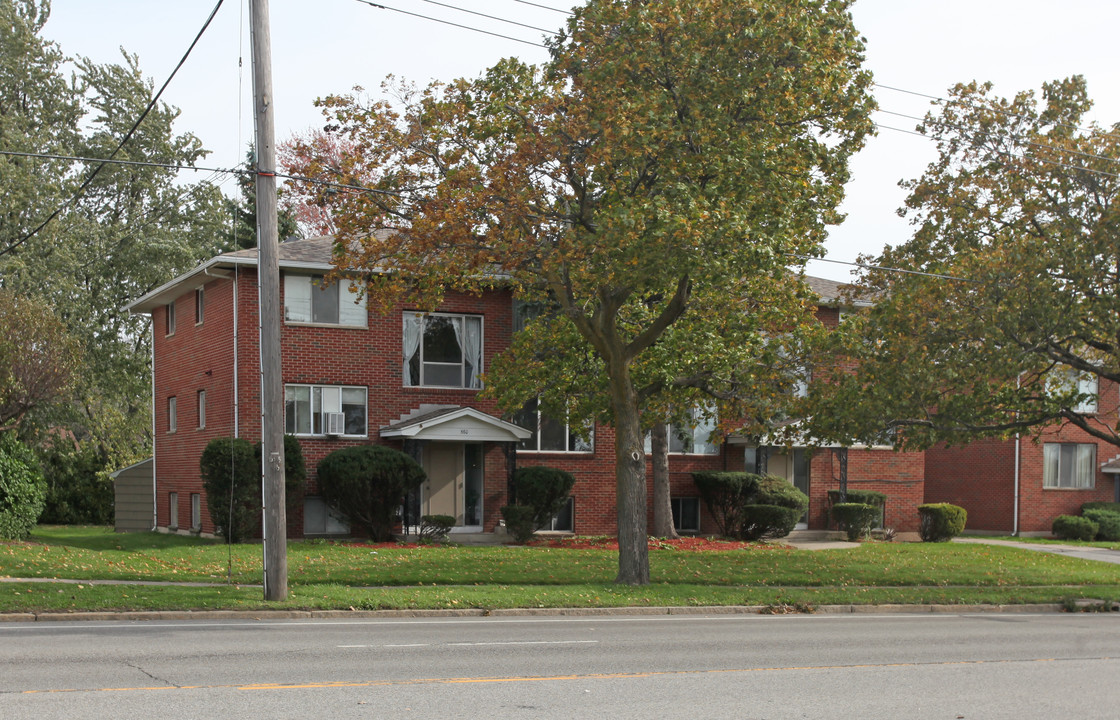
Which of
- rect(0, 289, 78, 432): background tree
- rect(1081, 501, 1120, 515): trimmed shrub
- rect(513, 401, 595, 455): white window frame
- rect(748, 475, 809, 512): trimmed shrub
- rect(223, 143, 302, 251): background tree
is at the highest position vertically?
rect(223, 143, 302, 251): background tree

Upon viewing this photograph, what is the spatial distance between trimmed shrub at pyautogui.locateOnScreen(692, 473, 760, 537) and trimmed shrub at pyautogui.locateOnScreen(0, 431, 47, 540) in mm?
17200

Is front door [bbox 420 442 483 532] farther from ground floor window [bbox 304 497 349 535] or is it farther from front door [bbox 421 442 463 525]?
ground floor window [bbox 304 497 349 535]

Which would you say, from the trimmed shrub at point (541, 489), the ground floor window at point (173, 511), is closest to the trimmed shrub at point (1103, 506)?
the trimmed shrub at point (541, 489)

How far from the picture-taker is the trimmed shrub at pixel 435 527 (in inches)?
1133

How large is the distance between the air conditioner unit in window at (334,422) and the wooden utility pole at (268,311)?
1353 cm

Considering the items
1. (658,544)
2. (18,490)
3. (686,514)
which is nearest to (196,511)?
(18,490)

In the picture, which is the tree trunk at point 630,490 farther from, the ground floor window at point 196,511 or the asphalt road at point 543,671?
the ground floor window at point 196,511

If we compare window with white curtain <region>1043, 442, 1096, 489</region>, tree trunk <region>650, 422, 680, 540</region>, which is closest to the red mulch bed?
tree trunk <region>650, 422, 680, 540</region>

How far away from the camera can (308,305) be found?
2941 cm

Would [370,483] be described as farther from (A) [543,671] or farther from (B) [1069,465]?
(B) [1069,465]

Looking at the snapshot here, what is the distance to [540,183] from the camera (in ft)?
61.9

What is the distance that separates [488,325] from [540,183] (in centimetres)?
1285

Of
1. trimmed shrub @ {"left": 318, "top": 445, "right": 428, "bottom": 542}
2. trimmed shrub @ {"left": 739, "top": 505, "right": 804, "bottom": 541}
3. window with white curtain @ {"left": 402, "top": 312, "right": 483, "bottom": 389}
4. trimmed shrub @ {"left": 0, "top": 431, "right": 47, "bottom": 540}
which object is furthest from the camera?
trimmed shrub @ {"left": 739, "top": 505, "right": 804, "bottom": 541}

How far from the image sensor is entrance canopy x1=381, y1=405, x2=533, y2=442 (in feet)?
95.7
